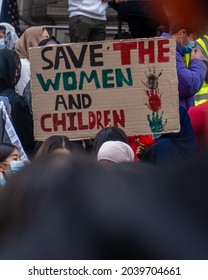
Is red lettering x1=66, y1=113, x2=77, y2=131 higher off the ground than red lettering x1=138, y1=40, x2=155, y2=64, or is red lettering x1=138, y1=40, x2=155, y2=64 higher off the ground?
red lettering x1=138, y1=40, x2=155, y2=64

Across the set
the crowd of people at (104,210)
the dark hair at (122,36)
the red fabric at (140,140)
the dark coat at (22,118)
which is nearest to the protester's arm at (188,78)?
the red fabric at (140,140)

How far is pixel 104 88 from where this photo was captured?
5469mm

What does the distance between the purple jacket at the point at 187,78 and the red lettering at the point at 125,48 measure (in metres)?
0.73

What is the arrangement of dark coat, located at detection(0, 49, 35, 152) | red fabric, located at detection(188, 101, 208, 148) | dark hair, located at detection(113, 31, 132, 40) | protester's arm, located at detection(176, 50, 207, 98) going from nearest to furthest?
red fabric, located at detection(188, 101, 208, 148)
protester's arm, located at detection(176, 50, 207, 98)
dark coat, located at detection(0, 49, 35, 152)
dark hair, located at detection(113, 31, 132, 40)

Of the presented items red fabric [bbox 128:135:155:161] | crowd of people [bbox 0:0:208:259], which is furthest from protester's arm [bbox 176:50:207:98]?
crowd of people [bbox 0:0:208:259]

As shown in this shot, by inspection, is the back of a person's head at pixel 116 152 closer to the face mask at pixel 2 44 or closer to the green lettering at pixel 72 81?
the green lettering at pixel 72 81

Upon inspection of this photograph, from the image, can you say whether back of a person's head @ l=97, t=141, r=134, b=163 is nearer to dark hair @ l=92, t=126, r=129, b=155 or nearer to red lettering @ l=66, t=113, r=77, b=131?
dark hair @ l=92, t=126, r=129, b=155

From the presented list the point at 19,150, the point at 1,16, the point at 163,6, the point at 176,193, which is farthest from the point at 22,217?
the point at 1,16

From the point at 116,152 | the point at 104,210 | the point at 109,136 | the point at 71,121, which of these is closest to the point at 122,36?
the point at 71,121

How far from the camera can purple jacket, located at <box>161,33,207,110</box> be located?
620 centimetres

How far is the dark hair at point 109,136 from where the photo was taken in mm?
5141

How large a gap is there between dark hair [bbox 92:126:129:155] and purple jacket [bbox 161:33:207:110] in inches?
43.2

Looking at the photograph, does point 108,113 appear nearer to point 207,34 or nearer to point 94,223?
point 207,34

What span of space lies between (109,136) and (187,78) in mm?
1213
